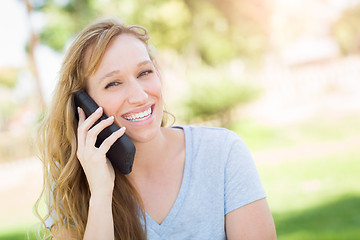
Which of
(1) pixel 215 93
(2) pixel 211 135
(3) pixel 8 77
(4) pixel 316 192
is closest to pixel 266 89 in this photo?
(1) pixel 215 93

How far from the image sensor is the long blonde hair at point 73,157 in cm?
193

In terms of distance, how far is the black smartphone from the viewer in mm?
1876

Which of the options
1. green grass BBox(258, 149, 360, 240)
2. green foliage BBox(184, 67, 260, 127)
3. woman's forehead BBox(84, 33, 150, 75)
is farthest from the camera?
green foliage BBox(184, 67, 260, 127)

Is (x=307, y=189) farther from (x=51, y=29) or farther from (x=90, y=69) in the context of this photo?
(x=51, y=29)

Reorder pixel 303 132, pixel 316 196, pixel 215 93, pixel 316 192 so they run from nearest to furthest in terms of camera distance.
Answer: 1. pixel 316 196
2. pixel 316 192
3. pixel 303 132
4. pixel 215 93

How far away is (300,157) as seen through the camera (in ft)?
25.7

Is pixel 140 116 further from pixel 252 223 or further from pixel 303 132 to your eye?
pixel 303 132

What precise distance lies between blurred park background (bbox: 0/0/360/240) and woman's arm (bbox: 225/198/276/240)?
1.17 metres

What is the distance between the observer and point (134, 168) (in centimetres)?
212

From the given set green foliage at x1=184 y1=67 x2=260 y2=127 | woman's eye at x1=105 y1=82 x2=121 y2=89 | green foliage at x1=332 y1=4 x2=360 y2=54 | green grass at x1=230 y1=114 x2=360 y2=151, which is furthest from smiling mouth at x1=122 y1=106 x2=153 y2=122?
green foliage at x1=332 y1=4 x2=360 y2=54

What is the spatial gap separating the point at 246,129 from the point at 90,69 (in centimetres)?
955

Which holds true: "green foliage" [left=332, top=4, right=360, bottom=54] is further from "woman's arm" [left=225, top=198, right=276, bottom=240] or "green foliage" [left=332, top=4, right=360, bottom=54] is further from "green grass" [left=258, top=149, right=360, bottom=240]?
"woman's arm" [left=225, top=198, right=276, bottom=240]

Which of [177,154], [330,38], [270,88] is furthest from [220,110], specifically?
[177,154]

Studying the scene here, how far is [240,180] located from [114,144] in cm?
61
